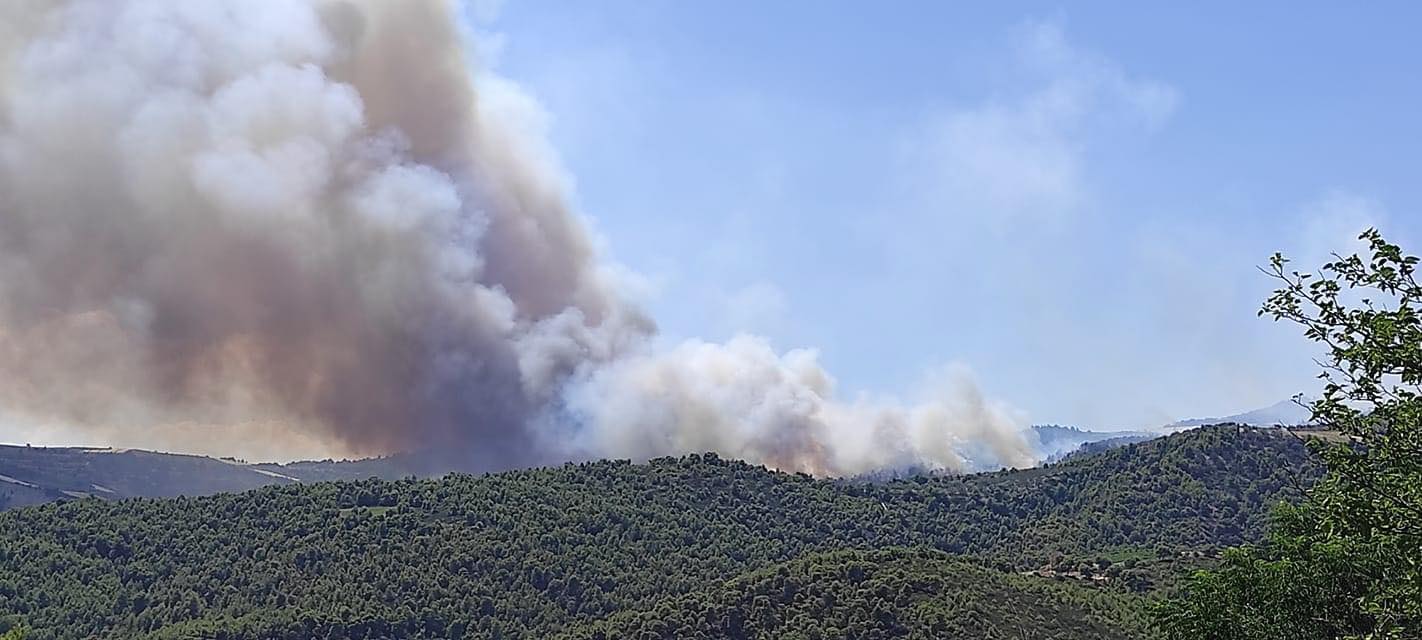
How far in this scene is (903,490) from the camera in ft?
630

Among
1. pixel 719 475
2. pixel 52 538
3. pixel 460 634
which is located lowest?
pixel 460 634

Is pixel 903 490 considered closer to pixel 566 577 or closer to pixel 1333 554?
pixel 566 577

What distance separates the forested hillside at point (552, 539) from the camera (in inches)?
4680

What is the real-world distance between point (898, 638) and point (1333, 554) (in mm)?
70412

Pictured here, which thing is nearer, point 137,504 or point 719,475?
point 137,504

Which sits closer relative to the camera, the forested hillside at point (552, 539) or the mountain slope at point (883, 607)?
the mountain slope at point (883, 607)

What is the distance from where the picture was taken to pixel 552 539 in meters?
138

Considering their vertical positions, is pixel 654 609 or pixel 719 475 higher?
pixel 719 475

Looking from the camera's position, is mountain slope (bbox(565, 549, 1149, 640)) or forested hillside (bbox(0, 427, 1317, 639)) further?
forested hillside (bbox(0, 427, 1317, 639))

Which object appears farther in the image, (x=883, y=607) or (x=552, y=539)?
(x=552, y=539)

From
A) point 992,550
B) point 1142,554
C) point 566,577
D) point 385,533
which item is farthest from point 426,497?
point 1142,554

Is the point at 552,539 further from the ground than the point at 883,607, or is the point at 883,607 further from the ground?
the point at 552,539

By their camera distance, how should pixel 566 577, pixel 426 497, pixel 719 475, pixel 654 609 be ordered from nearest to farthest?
pixel 654 609
pixel 566 577
pixel 426 497
pixel 719 475

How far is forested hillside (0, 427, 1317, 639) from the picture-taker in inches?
4680
